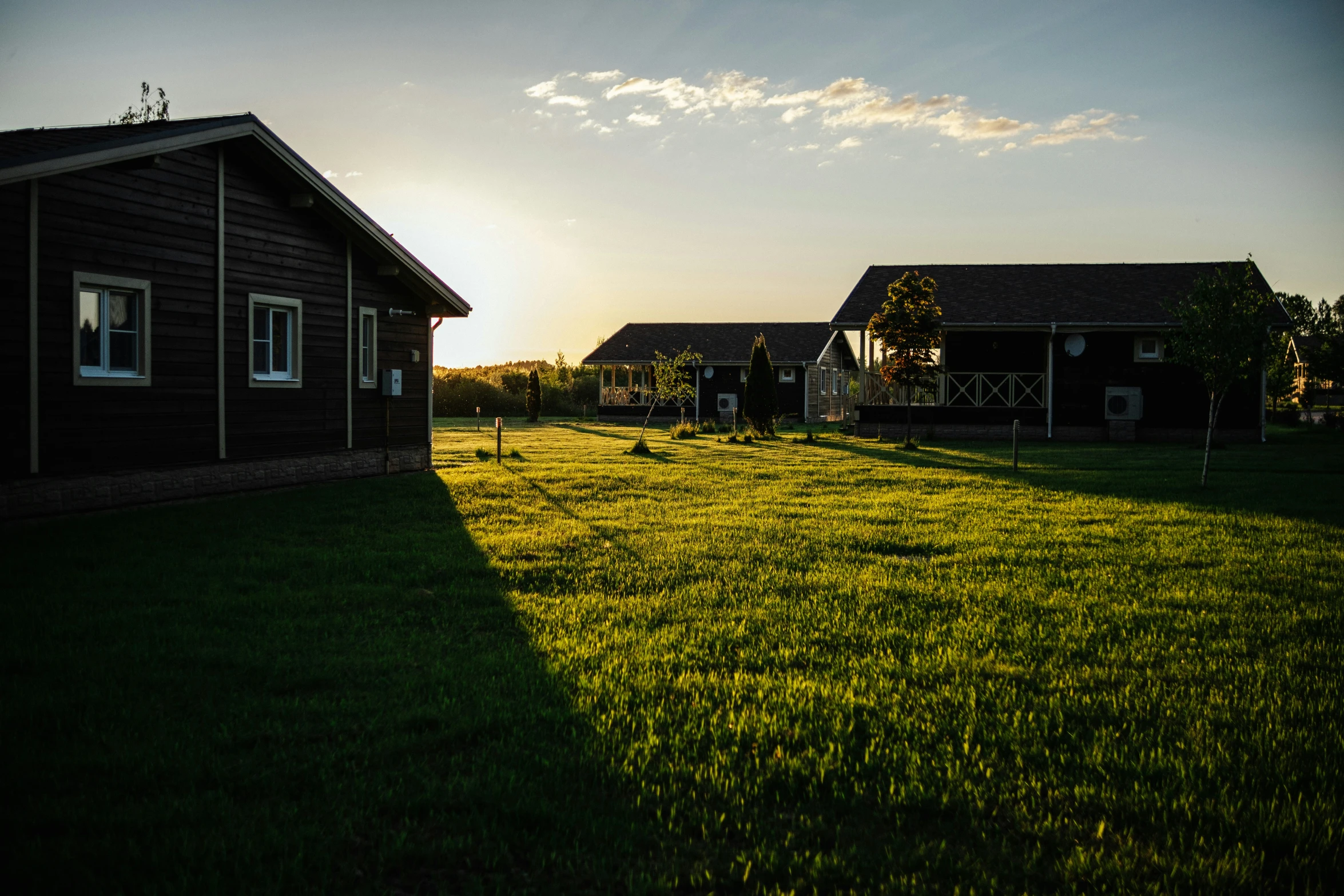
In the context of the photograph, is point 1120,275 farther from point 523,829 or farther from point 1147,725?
point 523,829

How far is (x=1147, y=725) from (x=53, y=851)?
4984mm

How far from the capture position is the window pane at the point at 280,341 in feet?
44.3

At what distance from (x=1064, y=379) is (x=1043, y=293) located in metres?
4.01

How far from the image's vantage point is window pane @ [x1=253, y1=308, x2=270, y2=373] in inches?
515

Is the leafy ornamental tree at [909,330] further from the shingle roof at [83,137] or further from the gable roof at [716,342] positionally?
the shingle roof at [83,137]

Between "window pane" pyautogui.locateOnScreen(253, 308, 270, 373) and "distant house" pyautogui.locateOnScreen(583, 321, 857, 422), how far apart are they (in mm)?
30168

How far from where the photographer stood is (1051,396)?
28750 mm

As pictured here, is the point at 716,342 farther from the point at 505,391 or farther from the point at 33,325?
the point at 33,325

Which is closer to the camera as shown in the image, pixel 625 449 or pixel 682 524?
pixel 682 524

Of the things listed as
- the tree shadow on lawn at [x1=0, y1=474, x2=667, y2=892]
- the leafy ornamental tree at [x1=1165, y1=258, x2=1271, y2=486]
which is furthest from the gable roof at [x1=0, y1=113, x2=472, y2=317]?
the leafy ornamental tree at [x1=1165, y1=258, x2=1271, y2=486]

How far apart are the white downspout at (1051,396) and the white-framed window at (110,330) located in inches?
1069

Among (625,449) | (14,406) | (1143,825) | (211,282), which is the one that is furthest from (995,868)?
(625,449)

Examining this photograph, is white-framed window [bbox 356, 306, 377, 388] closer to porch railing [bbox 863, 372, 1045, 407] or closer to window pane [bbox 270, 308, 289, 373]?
window pane [bbox 270, 308, 289, 373]

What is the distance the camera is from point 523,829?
10.7ft
